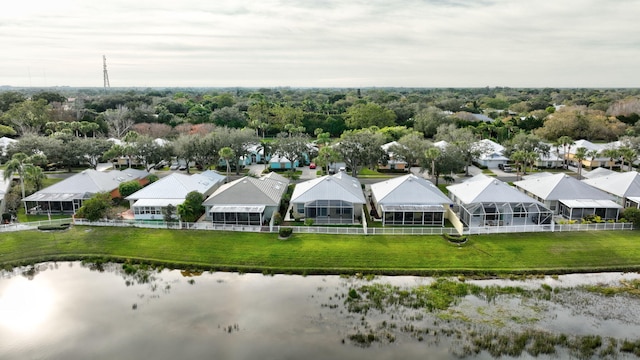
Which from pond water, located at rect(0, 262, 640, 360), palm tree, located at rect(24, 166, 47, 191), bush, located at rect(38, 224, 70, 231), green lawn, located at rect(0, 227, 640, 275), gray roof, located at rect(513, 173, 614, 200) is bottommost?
pond water, located at rect(0, 262, 640, 360)

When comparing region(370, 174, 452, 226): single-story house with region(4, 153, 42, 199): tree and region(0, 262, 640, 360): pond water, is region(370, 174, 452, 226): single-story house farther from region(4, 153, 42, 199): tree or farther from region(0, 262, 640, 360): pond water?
region(4, 153, 42, 199): tree

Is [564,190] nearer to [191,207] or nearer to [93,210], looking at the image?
[191,207]

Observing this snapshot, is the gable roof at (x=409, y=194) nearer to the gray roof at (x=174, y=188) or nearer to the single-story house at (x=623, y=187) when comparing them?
the single-story house at (x=623, y=187)

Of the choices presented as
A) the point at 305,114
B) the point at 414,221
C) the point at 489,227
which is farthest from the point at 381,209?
the point at 305,114

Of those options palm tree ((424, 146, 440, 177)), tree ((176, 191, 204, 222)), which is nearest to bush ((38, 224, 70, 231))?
tree ((176, 191, 204, 222))

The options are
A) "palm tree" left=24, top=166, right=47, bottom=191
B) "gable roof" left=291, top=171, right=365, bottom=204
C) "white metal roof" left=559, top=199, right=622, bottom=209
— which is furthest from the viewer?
"palm tree" left=24, top=166, right=47, bottom=191

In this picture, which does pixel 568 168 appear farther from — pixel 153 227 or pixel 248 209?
pixel 153 227

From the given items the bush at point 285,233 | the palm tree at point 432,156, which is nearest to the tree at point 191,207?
the bush at point 285,233
